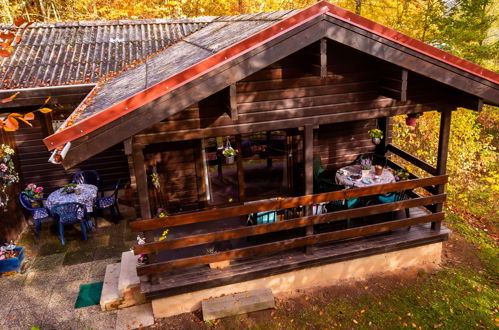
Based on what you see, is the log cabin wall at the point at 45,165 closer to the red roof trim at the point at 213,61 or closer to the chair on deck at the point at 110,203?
the chair on deck at the point at 110,203

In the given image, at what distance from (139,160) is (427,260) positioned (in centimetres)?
615

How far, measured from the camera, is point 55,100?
9664 mm

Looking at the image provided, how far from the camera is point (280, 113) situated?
668 centimetres

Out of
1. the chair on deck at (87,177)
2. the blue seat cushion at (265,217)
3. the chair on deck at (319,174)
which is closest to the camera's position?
the blue seat cushion at (265,217)

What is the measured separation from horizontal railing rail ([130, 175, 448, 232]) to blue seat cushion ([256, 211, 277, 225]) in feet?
1.90

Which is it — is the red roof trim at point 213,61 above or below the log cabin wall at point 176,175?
above

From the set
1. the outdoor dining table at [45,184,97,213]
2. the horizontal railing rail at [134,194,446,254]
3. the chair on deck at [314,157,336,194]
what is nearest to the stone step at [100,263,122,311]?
the horizontal railing rail at [134,194,446,254]

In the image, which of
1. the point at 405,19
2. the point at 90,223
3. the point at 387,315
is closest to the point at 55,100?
the point at 90,223

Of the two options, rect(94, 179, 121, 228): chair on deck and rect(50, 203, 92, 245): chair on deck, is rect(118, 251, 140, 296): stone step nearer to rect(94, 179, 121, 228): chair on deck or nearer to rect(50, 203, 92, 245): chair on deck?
rect(50, 203, 92, 245): chair on deck

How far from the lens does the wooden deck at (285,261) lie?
675 centimetres

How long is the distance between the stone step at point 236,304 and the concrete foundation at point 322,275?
0.17 meters

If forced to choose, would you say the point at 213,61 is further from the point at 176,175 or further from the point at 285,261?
the point at 176,175

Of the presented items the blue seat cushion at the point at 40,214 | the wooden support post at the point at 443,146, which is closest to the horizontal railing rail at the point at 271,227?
the wooden support post at the point at 443,146

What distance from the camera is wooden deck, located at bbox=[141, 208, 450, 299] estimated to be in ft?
22.1
